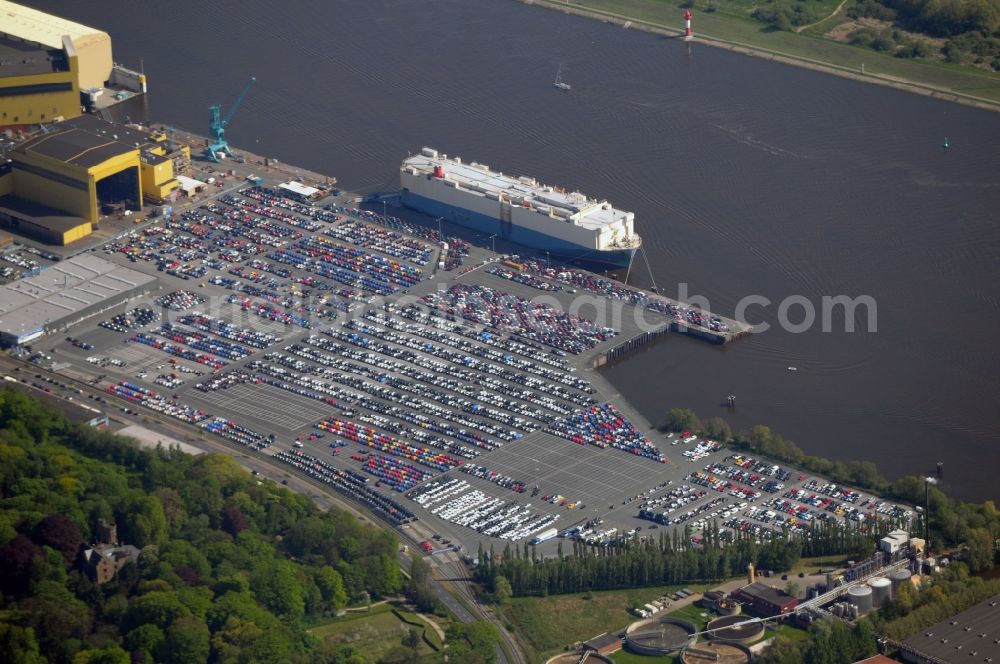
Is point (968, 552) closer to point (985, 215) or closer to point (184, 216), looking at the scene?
point (985, 215)

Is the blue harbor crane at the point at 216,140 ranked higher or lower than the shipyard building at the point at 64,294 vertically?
higher

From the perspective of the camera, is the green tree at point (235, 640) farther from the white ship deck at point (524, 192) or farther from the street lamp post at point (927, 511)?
the white ship deck at point (524, 192)

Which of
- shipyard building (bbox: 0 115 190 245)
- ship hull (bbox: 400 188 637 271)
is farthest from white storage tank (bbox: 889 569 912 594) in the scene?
shipyard building (bbox: 0 115 190 245)

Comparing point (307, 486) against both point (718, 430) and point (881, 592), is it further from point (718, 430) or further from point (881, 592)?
point (881, 592)

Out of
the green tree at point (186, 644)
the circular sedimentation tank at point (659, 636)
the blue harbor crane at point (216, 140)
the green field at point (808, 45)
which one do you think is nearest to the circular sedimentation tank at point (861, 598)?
the circular sedimentation tank at point (659, 636)

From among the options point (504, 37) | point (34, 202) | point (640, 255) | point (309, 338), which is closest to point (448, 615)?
point (309, 338)

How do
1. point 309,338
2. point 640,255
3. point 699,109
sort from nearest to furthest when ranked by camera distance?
point 309,338 → point 640,255 → point 699,109
